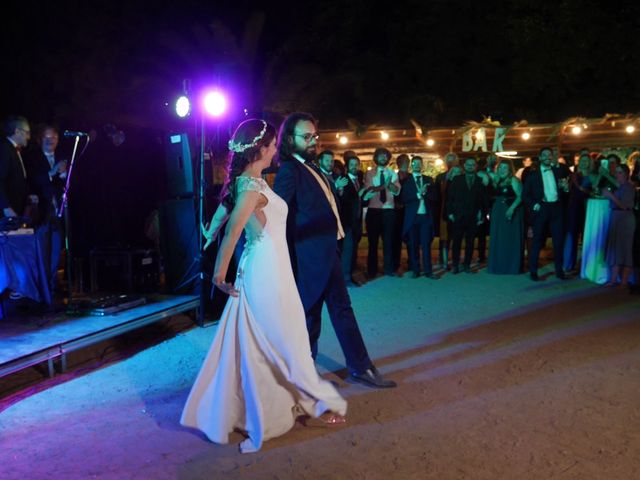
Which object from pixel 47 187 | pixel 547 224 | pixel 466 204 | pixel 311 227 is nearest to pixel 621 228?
pixel 547 224

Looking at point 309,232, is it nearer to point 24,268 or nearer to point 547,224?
point 24,268

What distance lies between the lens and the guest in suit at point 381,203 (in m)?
10.1

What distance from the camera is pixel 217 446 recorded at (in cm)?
382

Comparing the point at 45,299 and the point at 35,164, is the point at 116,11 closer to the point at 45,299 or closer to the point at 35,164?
the point at 35,164

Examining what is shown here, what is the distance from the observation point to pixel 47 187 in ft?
23.1

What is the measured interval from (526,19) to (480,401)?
20718mm

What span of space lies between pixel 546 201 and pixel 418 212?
2.01m

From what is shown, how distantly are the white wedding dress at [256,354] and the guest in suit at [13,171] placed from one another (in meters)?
3.64

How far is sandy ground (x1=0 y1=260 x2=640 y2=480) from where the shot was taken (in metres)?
3.53

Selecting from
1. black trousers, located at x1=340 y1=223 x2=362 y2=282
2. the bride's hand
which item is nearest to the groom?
the bride's hand

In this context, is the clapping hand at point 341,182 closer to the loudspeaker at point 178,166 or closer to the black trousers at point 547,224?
the loudspeaker at point 178,166

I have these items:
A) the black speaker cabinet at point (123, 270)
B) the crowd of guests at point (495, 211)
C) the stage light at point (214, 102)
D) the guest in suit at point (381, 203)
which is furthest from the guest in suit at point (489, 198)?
the black speaker cabinet at point (123, 270)

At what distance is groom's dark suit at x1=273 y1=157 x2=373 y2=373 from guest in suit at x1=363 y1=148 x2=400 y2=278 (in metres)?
5.55

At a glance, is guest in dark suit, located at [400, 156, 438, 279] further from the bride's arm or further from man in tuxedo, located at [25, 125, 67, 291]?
the bride's arm
